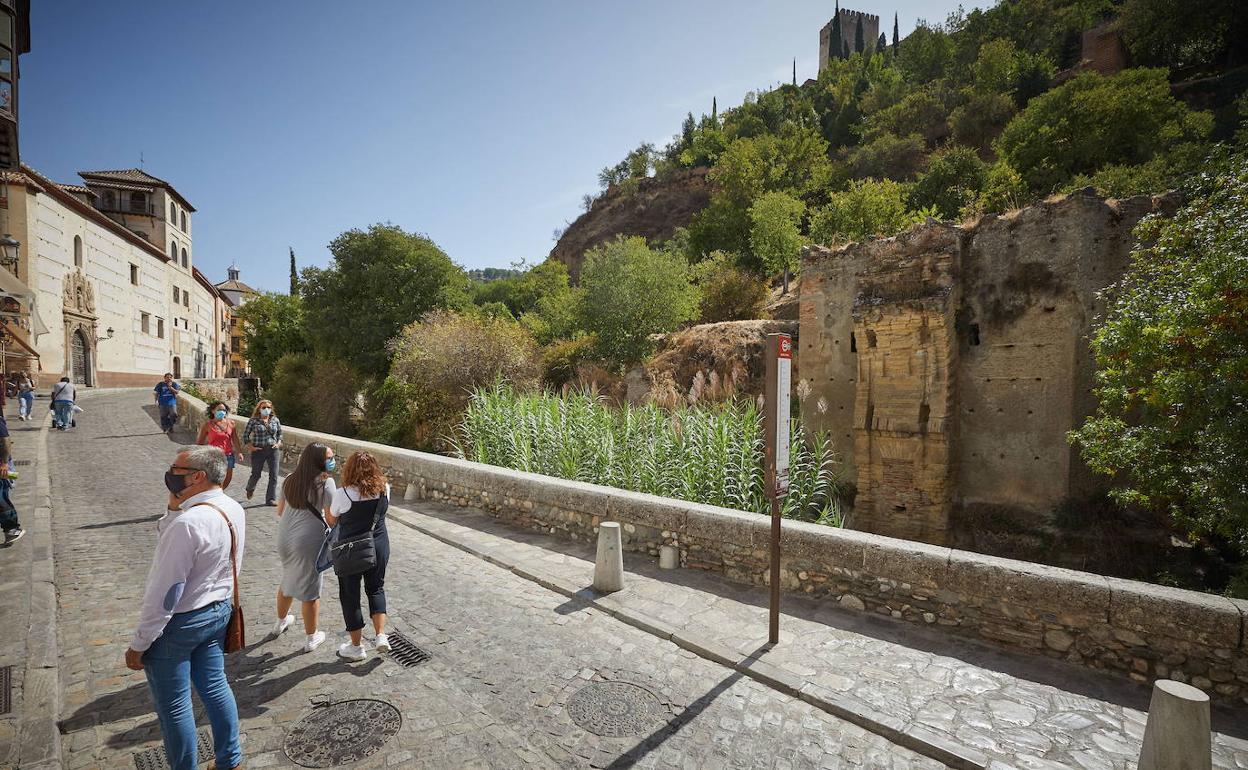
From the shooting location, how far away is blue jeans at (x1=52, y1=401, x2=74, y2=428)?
1560 centimetres

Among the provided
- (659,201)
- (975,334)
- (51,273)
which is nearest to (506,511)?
(975,334)

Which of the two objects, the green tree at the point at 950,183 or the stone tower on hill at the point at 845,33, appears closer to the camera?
the green tree at the point at 950,183

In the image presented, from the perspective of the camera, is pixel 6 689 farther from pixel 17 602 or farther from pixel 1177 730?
pixel 1177 730

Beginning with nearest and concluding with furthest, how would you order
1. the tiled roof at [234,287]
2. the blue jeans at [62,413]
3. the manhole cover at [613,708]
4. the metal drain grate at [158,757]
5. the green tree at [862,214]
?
the metal drain grate at [158,757], the manhole cover at [613,708], the blue jeans at [62,413], the green tree at [862,214], the tiled roof at [234,287]

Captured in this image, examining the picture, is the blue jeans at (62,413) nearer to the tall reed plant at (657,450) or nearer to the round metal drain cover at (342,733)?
the tall reed plant at (657,450)

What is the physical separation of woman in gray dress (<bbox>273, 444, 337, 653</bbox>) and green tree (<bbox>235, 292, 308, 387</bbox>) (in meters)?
30.0

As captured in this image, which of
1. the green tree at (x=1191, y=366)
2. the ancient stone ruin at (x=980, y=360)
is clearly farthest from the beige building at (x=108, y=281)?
the green tree at (x=1191, y=366)

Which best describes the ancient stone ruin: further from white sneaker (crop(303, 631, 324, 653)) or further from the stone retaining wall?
white sneaker (crop(303, 631, 324, 653))

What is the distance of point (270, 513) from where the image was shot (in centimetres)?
812

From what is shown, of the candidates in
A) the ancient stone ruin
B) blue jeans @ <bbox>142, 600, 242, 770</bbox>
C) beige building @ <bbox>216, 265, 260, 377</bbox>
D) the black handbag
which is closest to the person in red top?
the black handbag

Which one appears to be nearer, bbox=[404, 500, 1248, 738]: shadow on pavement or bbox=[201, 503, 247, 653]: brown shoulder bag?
bbox=[201, 503, 247, 653]: brown shoulder bag

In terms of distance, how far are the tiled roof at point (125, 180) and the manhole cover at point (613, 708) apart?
5064cm

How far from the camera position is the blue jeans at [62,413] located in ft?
51.2

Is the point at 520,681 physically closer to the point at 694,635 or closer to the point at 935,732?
the point at 694,635
